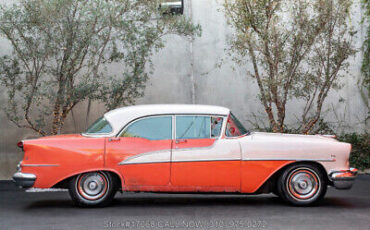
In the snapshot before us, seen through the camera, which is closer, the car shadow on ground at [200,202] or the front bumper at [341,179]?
the front bumper at [341,179]

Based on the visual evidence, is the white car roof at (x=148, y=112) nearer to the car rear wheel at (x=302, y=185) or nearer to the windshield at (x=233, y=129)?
the windshield at (x=233, y=129)

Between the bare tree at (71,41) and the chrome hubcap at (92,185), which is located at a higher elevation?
the bare tree at (71,41)

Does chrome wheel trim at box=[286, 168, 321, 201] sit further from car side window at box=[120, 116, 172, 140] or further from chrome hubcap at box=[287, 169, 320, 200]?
car side window at box=[120, 116, 172, 140]

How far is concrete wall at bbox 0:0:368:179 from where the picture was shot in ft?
48.9

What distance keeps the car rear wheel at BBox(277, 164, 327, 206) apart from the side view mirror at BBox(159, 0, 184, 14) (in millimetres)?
6049

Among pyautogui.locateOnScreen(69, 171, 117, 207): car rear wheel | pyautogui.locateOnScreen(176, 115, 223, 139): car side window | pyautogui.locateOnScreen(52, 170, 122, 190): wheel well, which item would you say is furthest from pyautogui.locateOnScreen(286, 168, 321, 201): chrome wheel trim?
pyautogui.locateOnScreen(69, 171, 117, 207): car rear wheel

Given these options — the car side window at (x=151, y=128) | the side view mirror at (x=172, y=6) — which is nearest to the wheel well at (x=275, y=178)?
the car side window at (x=151, y=128)

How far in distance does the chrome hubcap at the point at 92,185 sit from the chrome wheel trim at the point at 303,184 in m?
2.66

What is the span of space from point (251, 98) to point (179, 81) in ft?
6.69

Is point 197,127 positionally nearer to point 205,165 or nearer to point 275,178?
point 205,165

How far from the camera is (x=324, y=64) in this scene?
1386 centimetres

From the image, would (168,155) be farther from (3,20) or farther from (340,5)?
(340,5)

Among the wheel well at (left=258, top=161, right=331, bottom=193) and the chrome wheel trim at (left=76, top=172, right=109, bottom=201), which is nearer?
the chrome wheel trim at (left=76, top=172, right=109, bottom=201)

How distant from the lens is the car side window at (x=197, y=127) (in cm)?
790
